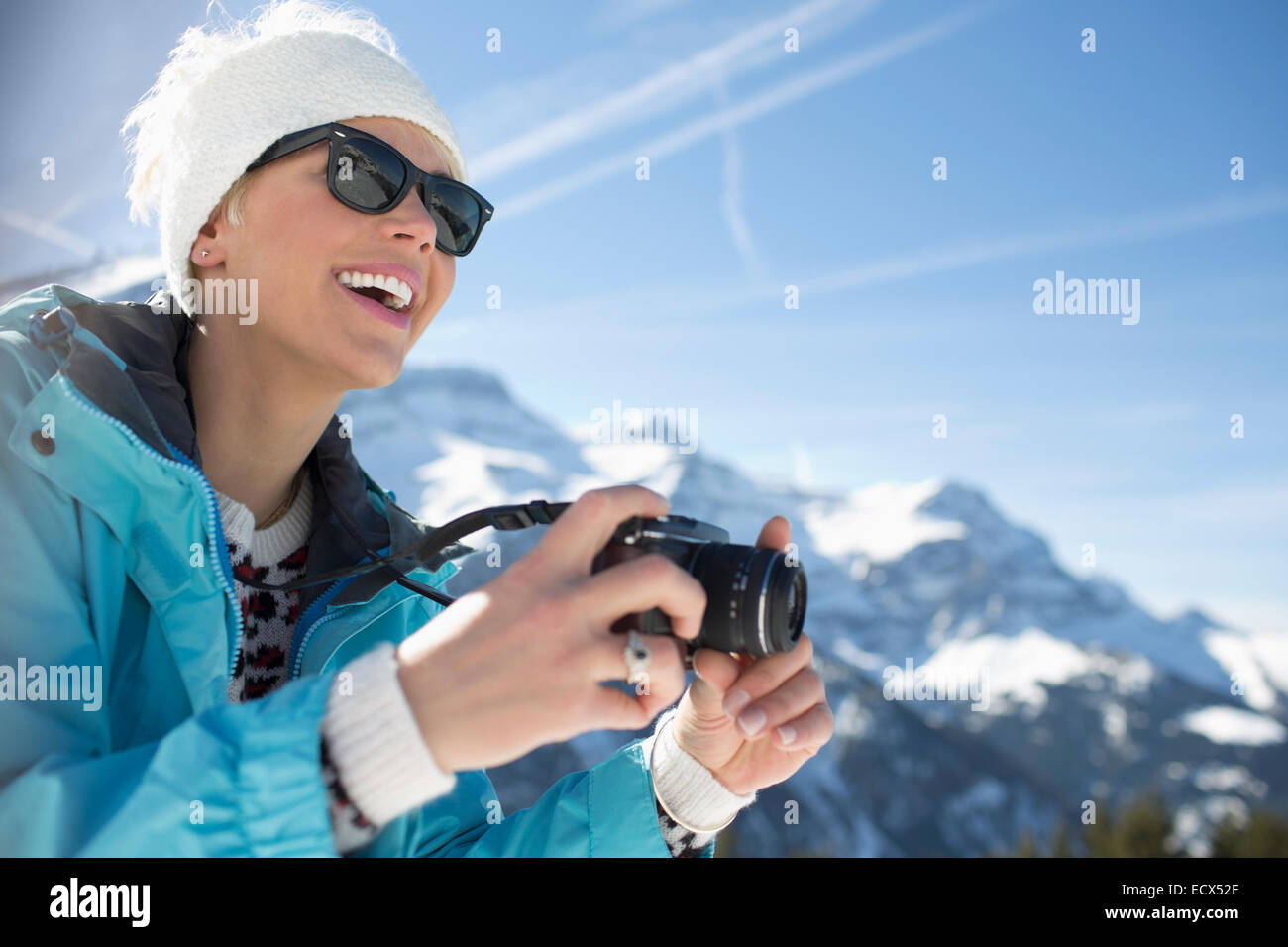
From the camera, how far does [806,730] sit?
256 centimetres

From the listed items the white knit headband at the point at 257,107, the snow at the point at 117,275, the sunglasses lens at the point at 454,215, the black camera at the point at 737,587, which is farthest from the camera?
the snow at the point at 117,275

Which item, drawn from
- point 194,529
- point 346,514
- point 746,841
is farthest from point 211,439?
point 746,841

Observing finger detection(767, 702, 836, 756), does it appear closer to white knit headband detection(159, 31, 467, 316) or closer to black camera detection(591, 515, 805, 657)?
black camera detection(591, 515, 805, 657)

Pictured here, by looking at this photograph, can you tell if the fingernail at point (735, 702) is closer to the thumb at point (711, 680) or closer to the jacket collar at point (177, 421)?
the thumb at point (711, 680)

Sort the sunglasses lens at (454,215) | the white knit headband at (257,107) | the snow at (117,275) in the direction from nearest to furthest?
the white knit headband at (257,107) < the sunglasses lens at (454,215) < the snow at (117,275)

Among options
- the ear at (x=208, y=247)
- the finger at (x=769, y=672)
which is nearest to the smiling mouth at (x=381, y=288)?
the ear at (x=208, y=247)

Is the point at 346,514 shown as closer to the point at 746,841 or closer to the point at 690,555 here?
the point at 690,555

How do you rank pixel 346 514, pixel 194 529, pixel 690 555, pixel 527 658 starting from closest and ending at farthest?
pixel 527 658 → pixel 690 555 → pixel 194 529 → pixel 346 514

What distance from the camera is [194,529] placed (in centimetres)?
248

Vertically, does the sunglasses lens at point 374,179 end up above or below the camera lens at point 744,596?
above

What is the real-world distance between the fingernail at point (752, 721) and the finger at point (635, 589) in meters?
0.60

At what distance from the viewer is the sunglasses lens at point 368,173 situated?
2945 millimetres

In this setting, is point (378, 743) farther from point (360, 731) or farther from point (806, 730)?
point (806, 730)
